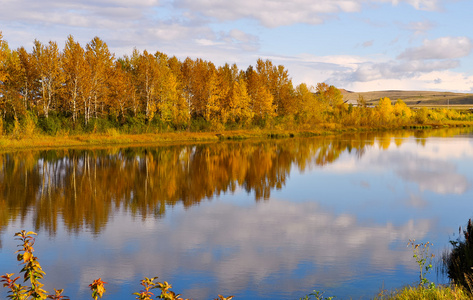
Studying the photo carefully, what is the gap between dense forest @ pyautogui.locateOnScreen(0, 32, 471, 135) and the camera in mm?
42000

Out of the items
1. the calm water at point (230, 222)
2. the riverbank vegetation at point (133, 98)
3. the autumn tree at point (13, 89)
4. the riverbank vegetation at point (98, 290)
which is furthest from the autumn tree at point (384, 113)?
the riverbank vegetation at point (98, 290)

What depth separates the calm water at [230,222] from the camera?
909 cm

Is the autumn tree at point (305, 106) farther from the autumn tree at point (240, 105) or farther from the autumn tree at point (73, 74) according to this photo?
the autumn tree at point (73, 74)

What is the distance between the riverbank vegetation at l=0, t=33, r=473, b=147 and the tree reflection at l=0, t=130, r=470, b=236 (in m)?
8.09

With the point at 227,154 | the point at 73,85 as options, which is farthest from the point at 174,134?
the point at 227,154

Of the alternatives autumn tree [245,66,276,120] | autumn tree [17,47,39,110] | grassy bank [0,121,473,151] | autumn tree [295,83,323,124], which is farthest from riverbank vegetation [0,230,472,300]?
autumn tree [295,83,323,124]

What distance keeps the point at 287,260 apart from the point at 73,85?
38848 millimetres

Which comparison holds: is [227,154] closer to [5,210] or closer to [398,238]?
[5,210]

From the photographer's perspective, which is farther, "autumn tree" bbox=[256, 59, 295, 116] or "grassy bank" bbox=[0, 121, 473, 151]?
"autumn tree" bbox=[256, 59, 295, 116]

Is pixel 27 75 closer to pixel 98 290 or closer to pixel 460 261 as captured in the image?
pixel 460 261

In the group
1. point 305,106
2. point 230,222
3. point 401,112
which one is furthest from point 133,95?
point 401,112

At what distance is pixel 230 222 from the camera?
13812mm

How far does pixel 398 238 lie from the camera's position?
39.5 ft

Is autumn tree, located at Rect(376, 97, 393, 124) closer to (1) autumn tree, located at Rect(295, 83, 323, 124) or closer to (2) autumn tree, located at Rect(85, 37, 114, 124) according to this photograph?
(1) autumn tree, located at Rect(295, 83, 323, 124)
